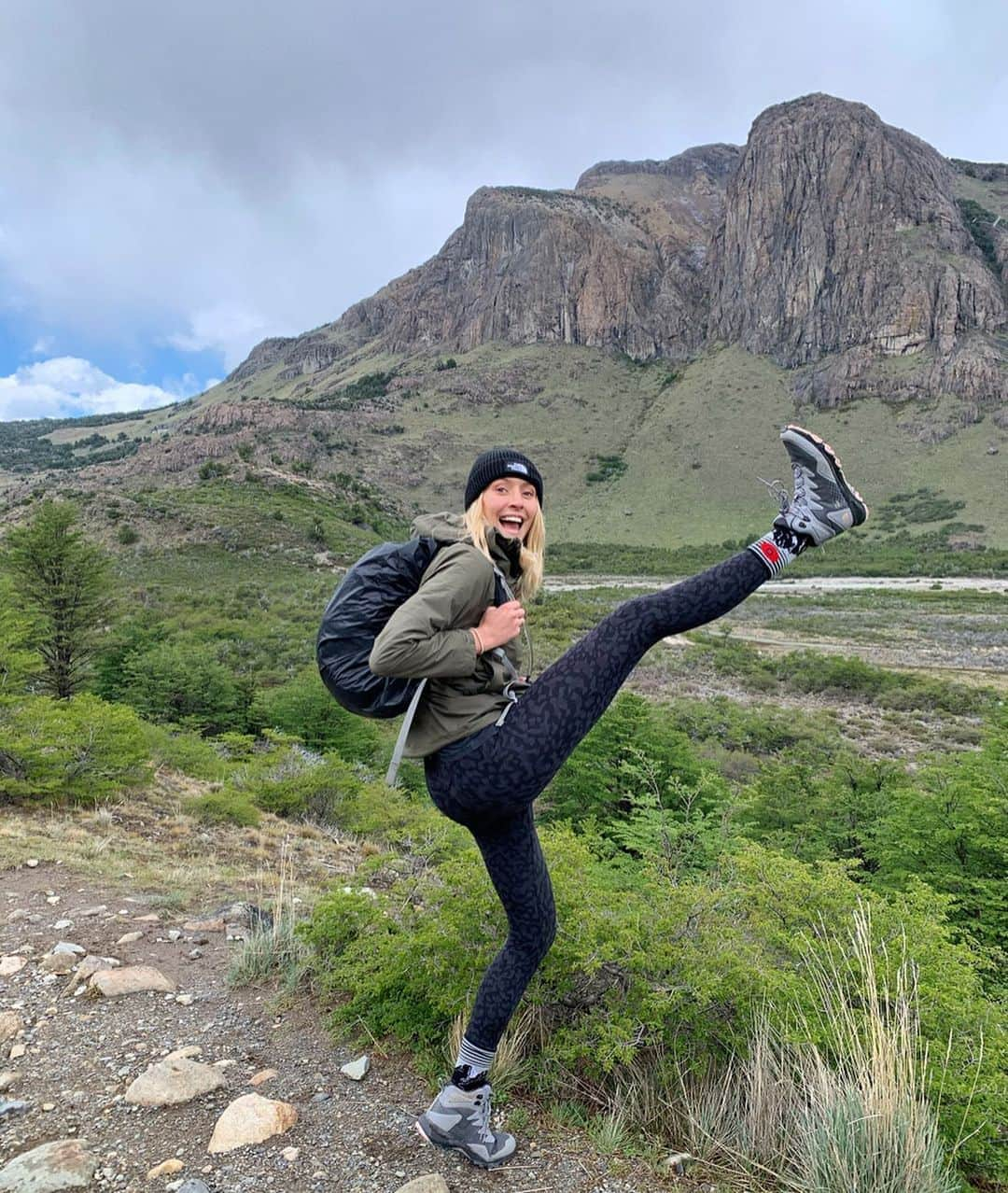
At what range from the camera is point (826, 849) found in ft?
21.0

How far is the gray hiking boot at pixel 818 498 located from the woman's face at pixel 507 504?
85cm

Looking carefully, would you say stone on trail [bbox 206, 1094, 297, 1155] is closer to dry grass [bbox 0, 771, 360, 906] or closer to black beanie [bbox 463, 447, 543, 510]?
black beanie [bbox 463, 447, 543, 510]

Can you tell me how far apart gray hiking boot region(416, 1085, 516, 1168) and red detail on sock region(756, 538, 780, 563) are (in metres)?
1.98

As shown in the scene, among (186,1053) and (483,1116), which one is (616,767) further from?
(483,1116)

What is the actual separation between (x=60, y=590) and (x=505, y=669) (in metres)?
14.1

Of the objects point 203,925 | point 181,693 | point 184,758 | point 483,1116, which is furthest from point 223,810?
point 483,1116

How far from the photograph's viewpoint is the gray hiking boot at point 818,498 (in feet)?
7.38

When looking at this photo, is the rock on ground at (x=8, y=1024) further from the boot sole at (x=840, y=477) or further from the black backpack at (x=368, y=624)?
the boot sole at (x=840, y=477)

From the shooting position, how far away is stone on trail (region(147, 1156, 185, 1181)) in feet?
6.76

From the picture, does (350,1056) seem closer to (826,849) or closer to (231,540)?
(826,849)

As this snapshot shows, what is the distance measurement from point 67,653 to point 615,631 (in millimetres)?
14347

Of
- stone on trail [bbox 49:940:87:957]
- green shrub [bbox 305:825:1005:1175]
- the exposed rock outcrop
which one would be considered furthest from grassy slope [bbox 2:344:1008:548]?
green shrub [bbox 305:825:1005:1175]

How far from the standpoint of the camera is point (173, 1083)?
2479mm

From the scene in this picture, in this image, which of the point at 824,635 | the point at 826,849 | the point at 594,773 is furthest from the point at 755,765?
the point at 824,635
